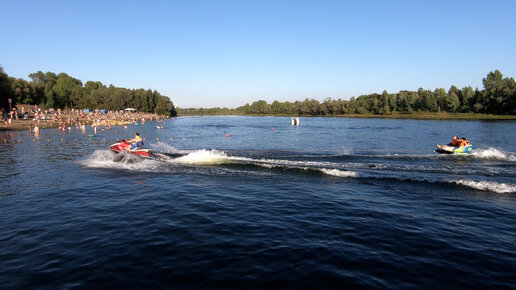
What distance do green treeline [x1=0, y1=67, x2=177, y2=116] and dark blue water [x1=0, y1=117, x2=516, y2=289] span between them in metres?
67.9

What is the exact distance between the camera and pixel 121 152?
26.2 metres

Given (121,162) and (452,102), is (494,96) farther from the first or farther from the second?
(121,162)

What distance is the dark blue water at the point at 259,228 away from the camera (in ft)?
24.8

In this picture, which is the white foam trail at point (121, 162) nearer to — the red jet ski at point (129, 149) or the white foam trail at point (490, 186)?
the red jet ski at point (129, 149)

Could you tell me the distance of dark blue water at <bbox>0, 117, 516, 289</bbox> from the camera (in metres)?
7.57

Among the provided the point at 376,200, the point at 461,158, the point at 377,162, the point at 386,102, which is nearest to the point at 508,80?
the point at 386,102

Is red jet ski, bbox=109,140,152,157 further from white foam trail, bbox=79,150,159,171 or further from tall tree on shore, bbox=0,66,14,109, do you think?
tall tree on shore, bbox=0,66,14,109

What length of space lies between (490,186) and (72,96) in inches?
6071

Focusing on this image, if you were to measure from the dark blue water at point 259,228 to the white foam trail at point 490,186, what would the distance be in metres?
0.10

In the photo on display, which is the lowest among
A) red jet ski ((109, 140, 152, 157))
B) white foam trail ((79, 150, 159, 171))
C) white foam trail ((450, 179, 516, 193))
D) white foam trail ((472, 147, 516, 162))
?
white foam trail ((450, 179, 516, 193))

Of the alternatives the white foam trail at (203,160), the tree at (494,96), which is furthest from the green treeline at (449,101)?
the white foam trail at (203,160)

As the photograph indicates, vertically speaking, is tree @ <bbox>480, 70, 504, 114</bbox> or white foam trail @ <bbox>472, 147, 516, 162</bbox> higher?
tree @ <bbox>480, 70, 504, 114</bbox>

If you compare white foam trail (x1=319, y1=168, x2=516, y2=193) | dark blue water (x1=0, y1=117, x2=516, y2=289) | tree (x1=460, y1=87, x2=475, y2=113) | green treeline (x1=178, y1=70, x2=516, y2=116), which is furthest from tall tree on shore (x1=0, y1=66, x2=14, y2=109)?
tree (x1=460, y1=87, x2=475, y2=113)

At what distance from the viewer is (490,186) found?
16672mm
